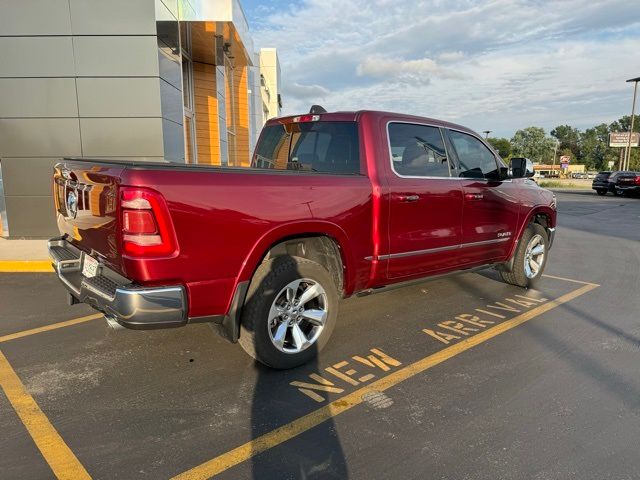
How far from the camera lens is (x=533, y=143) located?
107875mm

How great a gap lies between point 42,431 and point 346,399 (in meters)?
1.82

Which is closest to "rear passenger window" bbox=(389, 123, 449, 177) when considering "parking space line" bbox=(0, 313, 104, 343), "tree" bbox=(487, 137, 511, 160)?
"tree" bbox=(487, 137, 511, 160)

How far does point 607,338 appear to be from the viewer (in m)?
4.21

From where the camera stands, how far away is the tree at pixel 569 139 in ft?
452

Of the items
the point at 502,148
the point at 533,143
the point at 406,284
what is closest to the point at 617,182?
the point at 502,148

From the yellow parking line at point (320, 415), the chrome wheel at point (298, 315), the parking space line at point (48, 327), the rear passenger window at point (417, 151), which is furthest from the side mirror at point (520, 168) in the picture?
the parking space line at point (48, 327)

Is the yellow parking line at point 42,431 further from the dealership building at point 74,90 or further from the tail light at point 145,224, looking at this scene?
the dealership building at point 74,90

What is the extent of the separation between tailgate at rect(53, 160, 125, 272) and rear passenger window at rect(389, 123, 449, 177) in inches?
88.6

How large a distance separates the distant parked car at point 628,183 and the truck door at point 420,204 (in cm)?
2669

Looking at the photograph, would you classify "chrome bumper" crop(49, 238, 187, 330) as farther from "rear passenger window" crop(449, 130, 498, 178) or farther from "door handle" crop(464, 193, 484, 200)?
"rear passenger window" crop(449, 130, 498, 178)

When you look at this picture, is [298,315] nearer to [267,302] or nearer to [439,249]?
[267,302]

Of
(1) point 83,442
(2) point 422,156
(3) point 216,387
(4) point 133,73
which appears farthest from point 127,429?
(4) point 133,73

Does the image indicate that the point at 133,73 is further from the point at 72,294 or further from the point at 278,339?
the point at 278,339

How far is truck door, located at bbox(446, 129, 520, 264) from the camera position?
188 inches
